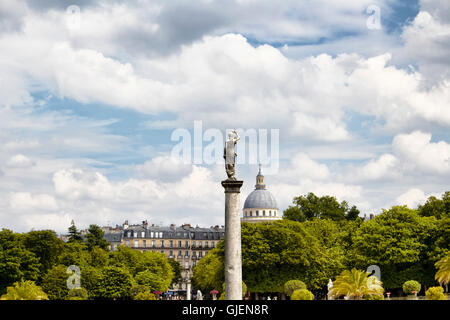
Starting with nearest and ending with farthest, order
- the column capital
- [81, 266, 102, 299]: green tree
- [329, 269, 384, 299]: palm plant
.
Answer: the column capital < [329, 269, 384, 299]: palm plant < [81, 266, 102, 299]: green tree

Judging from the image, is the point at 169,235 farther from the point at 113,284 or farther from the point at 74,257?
the point at 113,284

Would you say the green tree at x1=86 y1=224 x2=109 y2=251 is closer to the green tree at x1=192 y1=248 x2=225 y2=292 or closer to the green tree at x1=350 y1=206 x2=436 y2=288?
the green tree at x1=192 y1=248 x2=225 y2=292

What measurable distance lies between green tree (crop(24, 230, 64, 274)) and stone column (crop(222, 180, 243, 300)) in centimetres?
5825

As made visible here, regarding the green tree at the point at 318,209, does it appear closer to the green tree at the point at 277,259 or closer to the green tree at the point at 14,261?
the green tree at the point at 277,259

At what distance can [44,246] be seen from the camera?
294 ft

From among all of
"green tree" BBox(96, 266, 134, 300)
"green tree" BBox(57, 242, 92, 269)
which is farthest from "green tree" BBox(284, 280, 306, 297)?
"green tree" BBox(57, 242, 92, 269)

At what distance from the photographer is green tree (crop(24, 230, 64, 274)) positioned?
8875 cm

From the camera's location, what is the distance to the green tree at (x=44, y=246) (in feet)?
291

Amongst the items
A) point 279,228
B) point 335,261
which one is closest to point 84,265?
point 279,228

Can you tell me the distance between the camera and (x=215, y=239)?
18950cm

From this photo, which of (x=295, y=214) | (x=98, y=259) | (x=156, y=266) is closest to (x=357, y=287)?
(x=98, y=259)

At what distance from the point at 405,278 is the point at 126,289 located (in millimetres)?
36801

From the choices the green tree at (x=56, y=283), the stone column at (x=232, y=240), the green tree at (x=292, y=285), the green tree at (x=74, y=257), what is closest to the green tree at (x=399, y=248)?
the green tree at (x=292, y=285)
